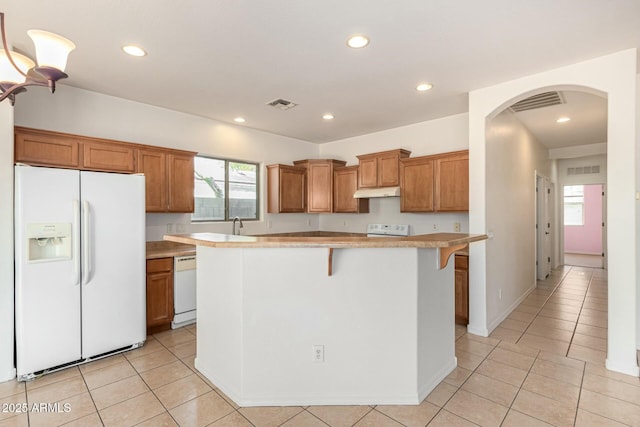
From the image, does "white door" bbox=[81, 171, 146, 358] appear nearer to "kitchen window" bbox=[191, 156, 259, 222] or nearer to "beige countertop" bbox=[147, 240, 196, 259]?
"beige countertop" bbox=[147, 240, 196, 259]

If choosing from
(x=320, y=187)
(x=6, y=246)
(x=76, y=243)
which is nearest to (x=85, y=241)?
(x=76, y=243)

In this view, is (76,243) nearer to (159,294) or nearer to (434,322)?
(159,294)

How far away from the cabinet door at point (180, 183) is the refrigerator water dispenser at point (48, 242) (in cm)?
117

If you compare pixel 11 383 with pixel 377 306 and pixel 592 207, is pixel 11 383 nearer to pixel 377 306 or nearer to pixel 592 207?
pixel 377 306

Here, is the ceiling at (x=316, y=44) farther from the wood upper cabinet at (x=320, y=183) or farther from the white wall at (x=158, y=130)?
the wood upper cabinet at (x=320, y=183)

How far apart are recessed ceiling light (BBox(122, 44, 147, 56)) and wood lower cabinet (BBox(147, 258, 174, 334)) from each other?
203 cm

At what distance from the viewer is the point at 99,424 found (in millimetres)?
2045

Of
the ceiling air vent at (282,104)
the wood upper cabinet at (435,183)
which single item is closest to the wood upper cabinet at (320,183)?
the wood upper cabinet at (435,183)

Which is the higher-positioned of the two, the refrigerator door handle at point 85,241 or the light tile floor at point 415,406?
the refrigerator door handle at point 85,241

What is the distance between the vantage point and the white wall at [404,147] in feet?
14.7

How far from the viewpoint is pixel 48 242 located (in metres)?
2.74

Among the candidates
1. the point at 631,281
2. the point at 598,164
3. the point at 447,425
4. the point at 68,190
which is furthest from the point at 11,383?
the point at 598,164

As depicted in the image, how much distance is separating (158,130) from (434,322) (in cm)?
387

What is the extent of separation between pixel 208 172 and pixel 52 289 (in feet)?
7.98
